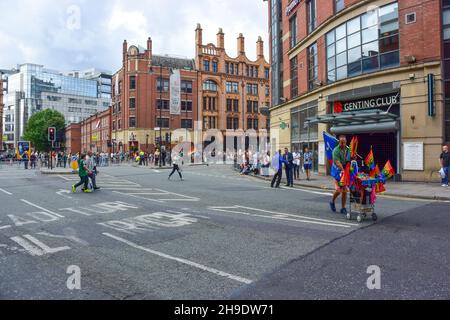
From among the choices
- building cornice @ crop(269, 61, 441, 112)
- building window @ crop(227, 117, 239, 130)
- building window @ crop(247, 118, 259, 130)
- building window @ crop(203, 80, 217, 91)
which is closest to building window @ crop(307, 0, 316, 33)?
building cornice @ crop(269, 61, 441, 112)

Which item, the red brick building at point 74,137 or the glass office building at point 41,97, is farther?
the glass office building at point 41,97

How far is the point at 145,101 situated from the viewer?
191ft

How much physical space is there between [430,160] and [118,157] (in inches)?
1578

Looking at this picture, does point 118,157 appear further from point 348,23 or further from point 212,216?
point 212,216

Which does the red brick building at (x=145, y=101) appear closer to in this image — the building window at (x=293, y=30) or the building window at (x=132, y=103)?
the building window at (x=132, y=103)

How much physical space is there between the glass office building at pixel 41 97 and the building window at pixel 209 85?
7980 centimetres

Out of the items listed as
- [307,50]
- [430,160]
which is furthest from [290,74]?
[430,160]

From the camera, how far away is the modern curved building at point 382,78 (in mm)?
15812

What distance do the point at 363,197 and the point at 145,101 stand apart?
5442 centimetres

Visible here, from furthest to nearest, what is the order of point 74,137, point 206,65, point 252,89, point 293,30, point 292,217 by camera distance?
point 74,137 → point 252,89 → point 206,65 → point 293,30 → point 292,217

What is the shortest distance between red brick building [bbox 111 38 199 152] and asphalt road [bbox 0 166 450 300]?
4886 centimetres

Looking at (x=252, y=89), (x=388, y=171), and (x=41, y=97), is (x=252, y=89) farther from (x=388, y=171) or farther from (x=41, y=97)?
(x=41, y=97)

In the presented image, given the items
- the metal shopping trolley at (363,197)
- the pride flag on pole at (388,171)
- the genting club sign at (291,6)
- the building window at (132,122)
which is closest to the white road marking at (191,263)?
the metal shopping trolley at (363,197)

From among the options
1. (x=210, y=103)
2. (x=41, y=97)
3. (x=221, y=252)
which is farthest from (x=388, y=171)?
(x=41, y=97)
